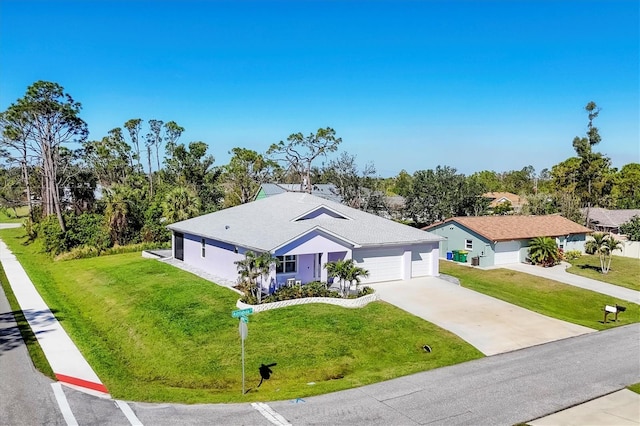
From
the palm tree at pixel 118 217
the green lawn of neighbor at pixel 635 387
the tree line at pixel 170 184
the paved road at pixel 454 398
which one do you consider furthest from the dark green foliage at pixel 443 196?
the green lawn of neighbor at pixel 635 387

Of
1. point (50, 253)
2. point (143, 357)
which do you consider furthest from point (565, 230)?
point (50, 253)

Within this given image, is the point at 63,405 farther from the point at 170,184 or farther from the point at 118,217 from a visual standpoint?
the point at 170,184

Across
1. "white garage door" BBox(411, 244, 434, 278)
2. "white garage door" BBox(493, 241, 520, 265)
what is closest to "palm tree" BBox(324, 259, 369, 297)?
"white garage door" BBox(411, 244, 434, 278)

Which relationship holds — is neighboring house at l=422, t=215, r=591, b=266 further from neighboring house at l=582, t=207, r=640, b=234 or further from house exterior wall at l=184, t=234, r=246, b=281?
neighboring house at l=582, t=207, r=640, b=234

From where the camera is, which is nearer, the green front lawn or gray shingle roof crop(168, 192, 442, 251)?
gray shingle roof crop(168, 192, 442, 251)

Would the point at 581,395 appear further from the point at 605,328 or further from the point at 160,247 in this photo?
the point at 160,247

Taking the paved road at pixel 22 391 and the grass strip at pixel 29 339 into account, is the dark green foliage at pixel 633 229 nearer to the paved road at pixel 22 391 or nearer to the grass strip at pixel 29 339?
the grass strip at pixel 29 339
